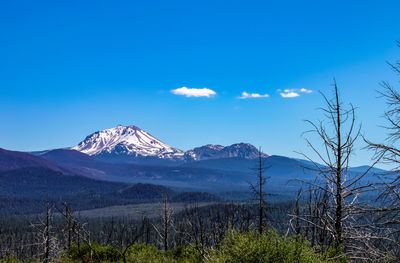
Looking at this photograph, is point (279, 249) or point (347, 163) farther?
point (279, 249)

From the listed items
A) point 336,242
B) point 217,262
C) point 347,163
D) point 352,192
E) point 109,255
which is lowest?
point 109,255

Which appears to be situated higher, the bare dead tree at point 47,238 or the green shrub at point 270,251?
the green shrub at point 270,251

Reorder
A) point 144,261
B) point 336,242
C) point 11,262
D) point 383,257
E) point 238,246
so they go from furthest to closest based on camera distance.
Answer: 1. point 144,261
2. point 11,262
3. point 238,246
4. point 336,242
5. point 383,257

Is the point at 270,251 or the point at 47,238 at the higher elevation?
the point at 270,251

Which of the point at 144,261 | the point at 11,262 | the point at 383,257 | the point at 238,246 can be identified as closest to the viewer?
the point at 383,257

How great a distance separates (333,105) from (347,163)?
1.96 meters

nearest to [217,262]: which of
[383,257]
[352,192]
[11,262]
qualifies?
[352,192]

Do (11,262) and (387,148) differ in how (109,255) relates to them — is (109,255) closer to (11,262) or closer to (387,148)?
(11,262)

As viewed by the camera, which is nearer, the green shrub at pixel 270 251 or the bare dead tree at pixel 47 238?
the green shrub at pixel 270 251

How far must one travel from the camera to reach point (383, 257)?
733 centimetres

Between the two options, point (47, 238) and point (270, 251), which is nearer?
point (270, 251)

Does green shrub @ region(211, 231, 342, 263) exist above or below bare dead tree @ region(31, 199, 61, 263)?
above

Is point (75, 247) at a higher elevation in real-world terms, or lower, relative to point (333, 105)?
lower

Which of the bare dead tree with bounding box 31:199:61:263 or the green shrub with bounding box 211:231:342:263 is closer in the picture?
the green shrub with bounding box 211:231:342:263
